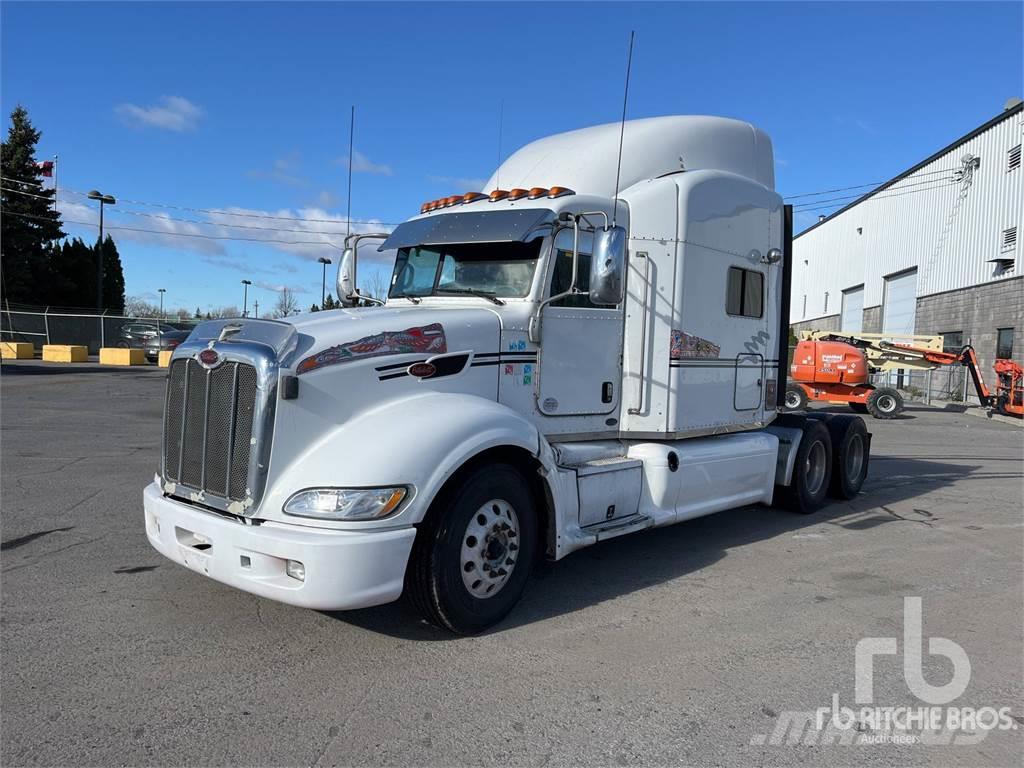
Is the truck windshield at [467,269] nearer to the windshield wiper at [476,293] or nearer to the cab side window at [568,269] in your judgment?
the windshield wiper at [476,293]

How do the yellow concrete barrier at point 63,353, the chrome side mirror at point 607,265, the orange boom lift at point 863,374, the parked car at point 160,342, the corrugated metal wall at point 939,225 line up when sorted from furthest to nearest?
1. the parked car at point 160,342
2. the yellow concrete barrier at point 63,353
3. the corrugated metal wall at point 939,225
4. the orange boom lift at point 863,374
5. the chrome side mirror at point 607,265

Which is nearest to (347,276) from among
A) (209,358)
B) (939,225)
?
(209,358)

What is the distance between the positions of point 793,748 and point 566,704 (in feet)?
3.33

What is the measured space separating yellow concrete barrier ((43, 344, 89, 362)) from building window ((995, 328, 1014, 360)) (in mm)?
33323

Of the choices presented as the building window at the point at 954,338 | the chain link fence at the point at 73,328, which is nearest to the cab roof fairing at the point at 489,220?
the building window at the point at 954,338

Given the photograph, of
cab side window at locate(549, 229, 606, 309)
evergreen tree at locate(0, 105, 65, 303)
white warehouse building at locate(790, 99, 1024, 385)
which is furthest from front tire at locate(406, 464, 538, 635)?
evergreen tree at locate(0, 105, 65, 303)

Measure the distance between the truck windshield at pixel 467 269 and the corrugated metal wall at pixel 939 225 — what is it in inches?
954

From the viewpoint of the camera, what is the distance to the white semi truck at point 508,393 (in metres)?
3.96

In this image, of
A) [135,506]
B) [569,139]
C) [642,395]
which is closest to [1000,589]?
[642,395]

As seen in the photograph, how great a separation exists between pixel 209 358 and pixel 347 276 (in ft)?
7.53

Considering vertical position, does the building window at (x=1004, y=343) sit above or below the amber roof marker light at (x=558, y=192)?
above

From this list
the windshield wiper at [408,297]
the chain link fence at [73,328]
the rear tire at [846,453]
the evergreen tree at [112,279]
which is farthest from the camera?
the evergreen tree at [112,279]

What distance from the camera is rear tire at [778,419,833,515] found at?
7.79 metres

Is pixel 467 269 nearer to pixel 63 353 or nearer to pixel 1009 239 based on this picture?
pixel 1009 239
